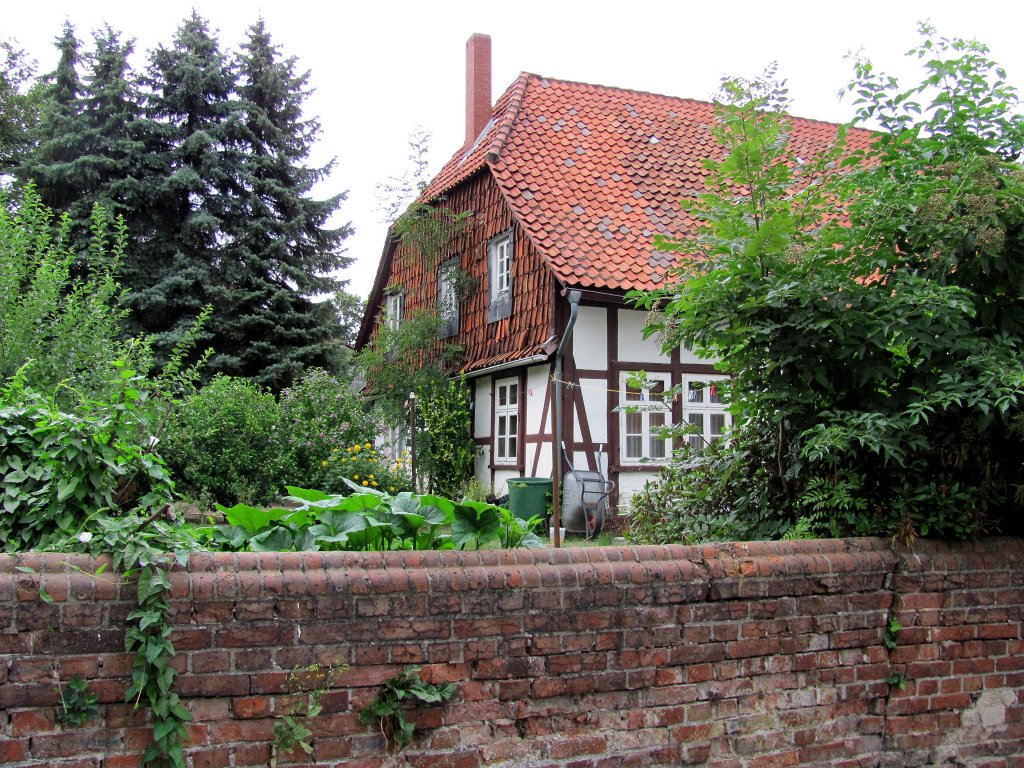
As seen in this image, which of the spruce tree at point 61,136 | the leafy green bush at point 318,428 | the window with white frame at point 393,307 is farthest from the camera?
the spruce tree at point 61,136

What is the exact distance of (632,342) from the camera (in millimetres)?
13789

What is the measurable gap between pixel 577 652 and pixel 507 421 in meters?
12.0

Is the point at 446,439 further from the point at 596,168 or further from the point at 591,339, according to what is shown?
the point at 596,168

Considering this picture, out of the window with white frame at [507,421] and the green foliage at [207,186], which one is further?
the green foliage at [207,186]

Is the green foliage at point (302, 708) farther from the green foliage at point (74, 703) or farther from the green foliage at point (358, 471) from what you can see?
the green foliage at point (358, 471)

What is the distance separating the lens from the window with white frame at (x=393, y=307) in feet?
60.2

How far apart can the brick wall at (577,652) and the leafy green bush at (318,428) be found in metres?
9.75

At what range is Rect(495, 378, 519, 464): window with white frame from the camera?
14930mm

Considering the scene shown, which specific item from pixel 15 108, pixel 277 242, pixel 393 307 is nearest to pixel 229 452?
pixel 393 307

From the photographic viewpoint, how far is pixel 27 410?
10.4ft

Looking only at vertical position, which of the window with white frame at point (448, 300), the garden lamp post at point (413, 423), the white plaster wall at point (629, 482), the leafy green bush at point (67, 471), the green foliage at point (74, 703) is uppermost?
the window with white frame at point (448, 300)

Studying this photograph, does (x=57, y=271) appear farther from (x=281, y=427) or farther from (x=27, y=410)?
(x=281, y=427)

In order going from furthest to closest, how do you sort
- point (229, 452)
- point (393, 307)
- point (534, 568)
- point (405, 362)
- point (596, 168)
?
point (393, 307) < point (405, 362) < point (596, 168) < point (229, 452) < point (534, 568)

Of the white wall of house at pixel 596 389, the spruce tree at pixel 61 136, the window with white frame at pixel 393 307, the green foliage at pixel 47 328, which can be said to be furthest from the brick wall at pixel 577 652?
the spruce tree at pixel 61 136
